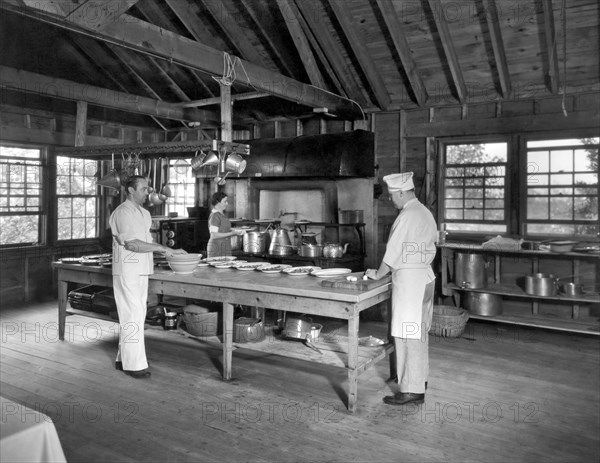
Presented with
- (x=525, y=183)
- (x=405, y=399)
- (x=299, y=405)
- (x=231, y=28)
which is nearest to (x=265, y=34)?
(x=231, y=28)

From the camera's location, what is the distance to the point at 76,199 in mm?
8898

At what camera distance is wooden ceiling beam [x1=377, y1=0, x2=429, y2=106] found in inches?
242

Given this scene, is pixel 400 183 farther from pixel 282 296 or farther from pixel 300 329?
pixel 300 329

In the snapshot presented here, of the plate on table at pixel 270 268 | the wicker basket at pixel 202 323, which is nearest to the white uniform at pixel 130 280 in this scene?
the wicker basket at pixel 202 323

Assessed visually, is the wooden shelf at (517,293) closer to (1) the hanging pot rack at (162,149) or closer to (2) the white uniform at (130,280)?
(1) the hanging pot rack at (162,149)

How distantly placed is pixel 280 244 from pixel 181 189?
144 inches

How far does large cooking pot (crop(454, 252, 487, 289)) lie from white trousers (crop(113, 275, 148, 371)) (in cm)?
399

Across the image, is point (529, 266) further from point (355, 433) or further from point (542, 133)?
point (355, 433)

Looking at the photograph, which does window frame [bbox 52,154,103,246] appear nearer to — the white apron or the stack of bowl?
the stack of bowl

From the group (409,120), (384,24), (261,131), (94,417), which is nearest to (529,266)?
(409,120)

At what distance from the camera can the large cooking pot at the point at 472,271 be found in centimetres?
655

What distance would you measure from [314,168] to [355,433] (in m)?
4.34

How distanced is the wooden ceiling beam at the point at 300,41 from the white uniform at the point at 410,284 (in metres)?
3.55

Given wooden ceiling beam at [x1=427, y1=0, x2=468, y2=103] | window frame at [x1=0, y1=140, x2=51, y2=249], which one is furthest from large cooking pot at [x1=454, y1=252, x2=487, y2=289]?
window frame at [x1=0, y1=140, x2=51, y2=249]
